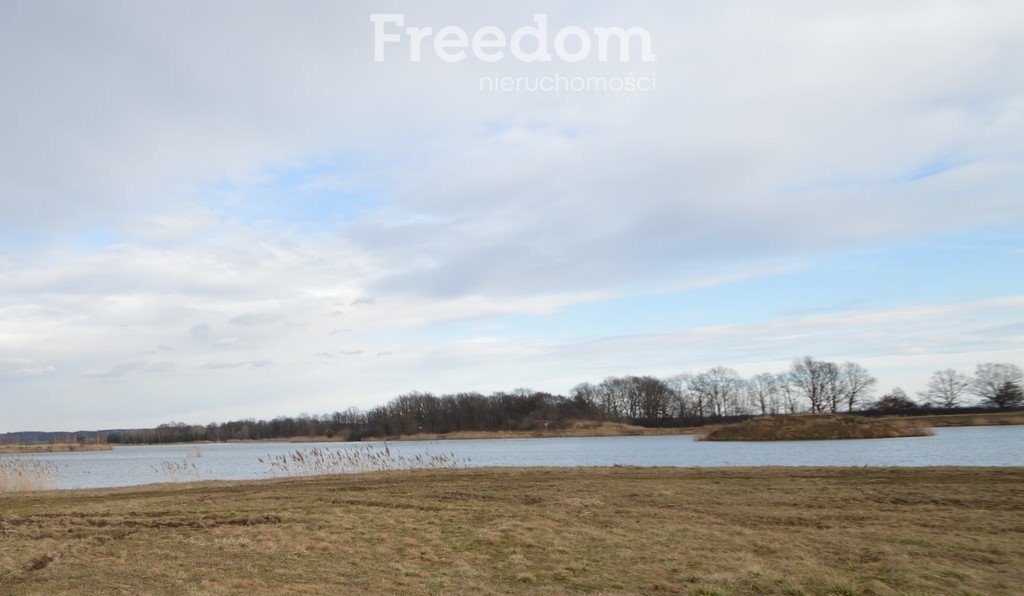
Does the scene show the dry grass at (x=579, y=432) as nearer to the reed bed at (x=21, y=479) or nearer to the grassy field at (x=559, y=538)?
the reed bed at (x=21, y=479)

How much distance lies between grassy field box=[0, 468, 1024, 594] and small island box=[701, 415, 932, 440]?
120 feet

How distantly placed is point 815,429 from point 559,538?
48.6m

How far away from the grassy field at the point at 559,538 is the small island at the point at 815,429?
1435 inches

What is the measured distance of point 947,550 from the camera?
9.11 metres

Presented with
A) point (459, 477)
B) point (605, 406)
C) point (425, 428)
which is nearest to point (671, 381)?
point (605, 406)

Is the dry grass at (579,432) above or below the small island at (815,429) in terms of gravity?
below

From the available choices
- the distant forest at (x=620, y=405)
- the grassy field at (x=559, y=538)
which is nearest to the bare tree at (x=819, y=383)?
the distant forest at (x=620, y=405)

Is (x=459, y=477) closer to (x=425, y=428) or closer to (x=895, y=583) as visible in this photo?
(x=895, y=583)

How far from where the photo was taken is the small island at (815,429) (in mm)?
50931

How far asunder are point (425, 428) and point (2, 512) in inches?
3849

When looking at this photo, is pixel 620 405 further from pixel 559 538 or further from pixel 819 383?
pixel 559 538

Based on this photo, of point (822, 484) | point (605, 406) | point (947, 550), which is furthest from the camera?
point (605, 406)


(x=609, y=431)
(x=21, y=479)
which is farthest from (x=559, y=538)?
(x=609, y=431)

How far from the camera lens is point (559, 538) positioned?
11016 mm
